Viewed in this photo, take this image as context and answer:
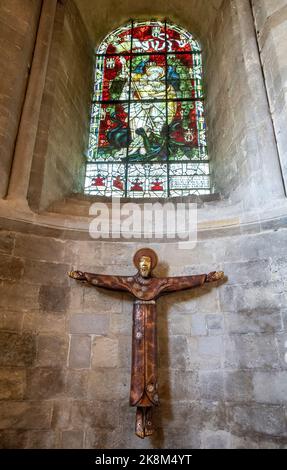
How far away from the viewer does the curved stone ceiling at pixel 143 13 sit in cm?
A: 600

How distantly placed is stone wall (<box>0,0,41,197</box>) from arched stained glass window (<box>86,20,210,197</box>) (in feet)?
4.23

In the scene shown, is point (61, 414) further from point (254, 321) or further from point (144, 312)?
point (254, 321)

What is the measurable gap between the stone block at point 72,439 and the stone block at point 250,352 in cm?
147

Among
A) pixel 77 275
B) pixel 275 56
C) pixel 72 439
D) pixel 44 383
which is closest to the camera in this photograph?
pixel 72 439

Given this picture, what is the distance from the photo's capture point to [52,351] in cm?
343

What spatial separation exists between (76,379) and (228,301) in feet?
5.41

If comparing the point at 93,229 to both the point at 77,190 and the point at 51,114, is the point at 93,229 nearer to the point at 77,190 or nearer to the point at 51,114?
the point at 77,190

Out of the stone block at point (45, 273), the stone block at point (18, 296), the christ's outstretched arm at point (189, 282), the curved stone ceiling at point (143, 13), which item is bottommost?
the stone block at point (18, 296)

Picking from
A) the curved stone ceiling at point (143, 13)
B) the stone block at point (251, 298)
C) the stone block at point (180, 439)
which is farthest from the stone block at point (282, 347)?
the curved stone ceiling at point (143, 13)

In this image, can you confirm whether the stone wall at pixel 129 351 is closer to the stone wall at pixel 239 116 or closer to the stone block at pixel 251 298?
the stone block at pixel 251 298

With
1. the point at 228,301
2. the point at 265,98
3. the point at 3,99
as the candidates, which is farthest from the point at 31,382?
the point at 265,98

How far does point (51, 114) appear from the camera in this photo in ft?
14.8

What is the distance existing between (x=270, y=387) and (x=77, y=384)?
1746 millimetres

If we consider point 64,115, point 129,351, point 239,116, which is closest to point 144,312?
point 129,351
